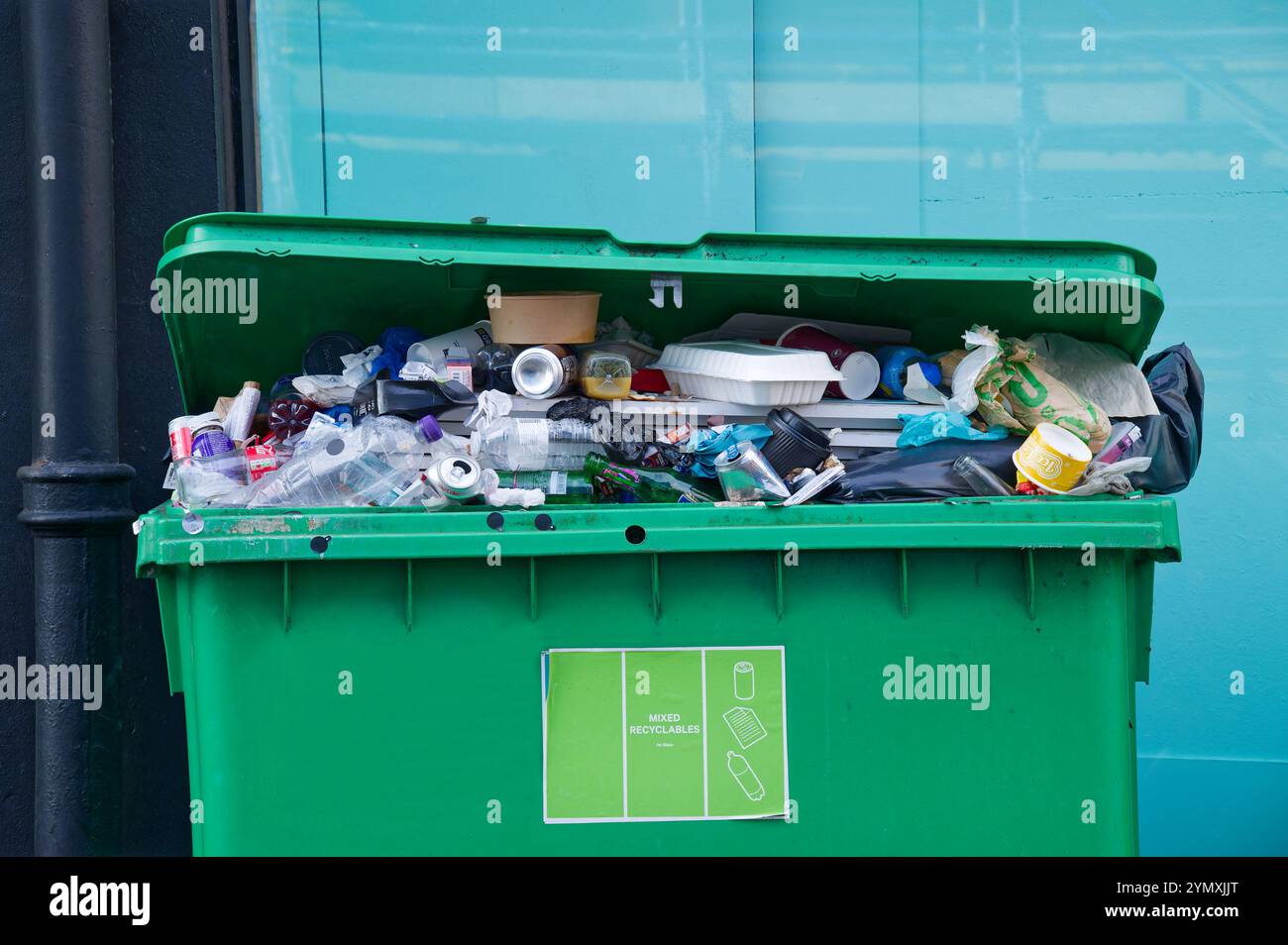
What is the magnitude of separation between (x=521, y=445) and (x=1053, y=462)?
1.12 m

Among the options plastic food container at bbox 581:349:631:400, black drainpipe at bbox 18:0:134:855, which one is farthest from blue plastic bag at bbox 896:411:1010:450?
black drainpipe at bbox 18:0:134:855

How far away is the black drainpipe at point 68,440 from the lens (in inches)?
126

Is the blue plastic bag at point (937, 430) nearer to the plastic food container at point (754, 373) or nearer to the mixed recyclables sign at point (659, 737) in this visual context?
→ the plastic food container at point (754, 373)

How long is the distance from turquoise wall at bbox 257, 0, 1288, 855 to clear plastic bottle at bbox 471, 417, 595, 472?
165cm

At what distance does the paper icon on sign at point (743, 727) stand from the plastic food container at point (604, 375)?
2.49 feet

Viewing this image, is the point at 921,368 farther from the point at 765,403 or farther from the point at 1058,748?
the point at 1058,748

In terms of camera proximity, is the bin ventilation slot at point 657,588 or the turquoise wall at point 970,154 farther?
the turquoise wall at point 970,154

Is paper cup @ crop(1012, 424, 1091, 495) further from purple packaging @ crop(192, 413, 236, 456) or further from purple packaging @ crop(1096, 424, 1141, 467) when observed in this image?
purple packaging @ crop(192, 413, 236, 456)

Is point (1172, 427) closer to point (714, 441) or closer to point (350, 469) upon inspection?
point (714, 441)

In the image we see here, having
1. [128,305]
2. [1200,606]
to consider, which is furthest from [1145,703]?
Answer: [128,305]

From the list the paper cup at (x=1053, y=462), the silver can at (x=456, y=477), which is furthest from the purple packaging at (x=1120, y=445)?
the silver can at (x=456, y=477)

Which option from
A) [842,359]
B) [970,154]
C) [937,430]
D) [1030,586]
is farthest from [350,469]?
[970,154]

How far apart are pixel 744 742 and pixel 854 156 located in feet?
8.05

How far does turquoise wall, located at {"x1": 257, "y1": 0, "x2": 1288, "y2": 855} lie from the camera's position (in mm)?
3812
